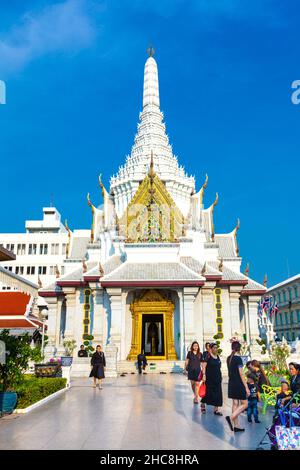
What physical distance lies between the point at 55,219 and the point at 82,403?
6471 centimetres

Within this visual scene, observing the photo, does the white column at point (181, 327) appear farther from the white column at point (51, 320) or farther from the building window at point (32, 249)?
the building window at point (32, 249)

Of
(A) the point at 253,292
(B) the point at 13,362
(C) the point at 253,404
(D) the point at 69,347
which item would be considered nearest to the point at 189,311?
(A) the point at 253,292

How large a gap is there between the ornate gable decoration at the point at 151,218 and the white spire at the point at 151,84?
19.1 m

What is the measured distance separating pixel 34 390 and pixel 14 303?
31.3ft

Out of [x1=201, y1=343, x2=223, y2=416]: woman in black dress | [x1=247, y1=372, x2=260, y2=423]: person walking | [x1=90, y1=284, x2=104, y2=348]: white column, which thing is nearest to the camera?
[x1=247, y1=372, x2=260, y2=423]: person walking

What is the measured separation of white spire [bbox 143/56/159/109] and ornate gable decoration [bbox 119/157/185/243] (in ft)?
62.7

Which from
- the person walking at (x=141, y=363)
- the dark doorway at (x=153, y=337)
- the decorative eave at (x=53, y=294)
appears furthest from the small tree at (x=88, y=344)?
the dark doorway at (x=153, y=337)

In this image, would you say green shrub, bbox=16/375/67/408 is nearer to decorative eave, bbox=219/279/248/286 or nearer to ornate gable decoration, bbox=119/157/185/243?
ornate gable decoration, bbox=119/157/185/243

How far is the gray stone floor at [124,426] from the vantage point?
21.7 feet

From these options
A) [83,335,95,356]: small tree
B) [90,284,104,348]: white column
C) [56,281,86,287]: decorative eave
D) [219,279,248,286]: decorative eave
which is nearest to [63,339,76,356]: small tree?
[83,335,95,356]: small tree

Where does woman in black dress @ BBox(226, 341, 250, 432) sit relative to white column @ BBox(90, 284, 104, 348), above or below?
below

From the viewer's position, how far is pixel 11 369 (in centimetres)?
946

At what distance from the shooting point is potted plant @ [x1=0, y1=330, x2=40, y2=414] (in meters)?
9.45
